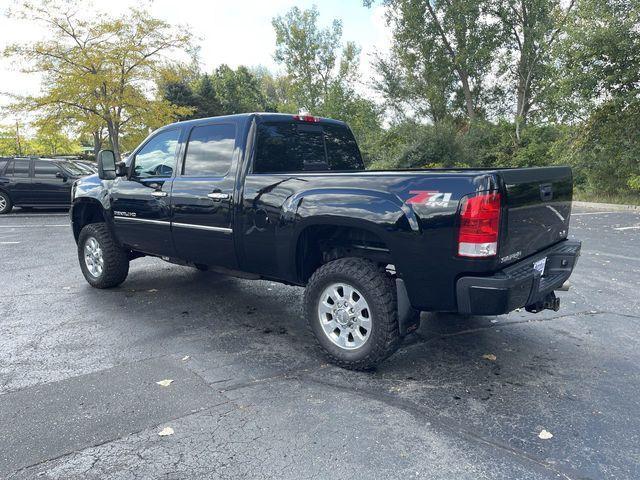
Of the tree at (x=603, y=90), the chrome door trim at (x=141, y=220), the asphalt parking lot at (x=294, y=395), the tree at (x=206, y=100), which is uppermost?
the tree at (x=206, y=100)

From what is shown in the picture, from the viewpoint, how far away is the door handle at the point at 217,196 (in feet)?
14.1

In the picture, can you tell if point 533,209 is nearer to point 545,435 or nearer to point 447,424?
point 545,435

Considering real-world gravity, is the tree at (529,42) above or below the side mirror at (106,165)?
above

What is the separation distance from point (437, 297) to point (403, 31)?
2610 centimetres

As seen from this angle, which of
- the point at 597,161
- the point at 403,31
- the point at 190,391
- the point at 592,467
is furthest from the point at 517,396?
the point at 403,31

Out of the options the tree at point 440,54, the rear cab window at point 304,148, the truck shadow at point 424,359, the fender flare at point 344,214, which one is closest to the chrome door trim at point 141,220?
the truck shadow at point 424,359

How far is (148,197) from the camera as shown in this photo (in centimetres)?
509

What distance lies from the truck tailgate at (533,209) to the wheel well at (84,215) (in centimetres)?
500

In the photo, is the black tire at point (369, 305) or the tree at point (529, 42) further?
the tree at point (529, 42)

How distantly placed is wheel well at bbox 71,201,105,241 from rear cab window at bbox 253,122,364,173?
2947 millimetres

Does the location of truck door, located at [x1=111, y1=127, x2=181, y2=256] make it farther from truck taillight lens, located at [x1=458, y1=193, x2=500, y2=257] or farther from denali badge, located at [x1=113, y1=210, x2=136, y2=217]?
truck taillight lens, located at [x1=458, y1=193, x2=500, y2=257]

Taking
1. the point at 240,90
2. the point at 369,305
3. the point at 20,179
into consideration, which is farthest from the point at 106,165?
the point at 240,90

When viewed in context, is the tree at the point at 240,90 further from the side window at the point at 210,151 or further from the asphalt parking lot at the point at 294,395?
the asphalt parking lot at the point at 294,395

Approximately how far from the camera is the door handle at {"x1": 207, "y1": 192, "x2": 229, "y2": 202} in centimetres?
429
